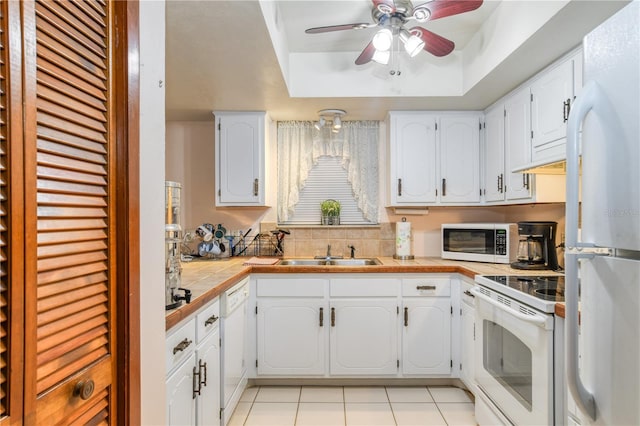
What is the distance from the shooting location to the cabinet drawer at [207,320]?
153 cm

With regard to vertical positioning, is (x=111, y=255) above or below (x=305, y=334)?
above

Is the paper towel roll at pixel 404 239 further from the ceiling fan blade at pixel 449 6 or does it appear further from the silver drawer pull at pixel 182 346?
the silver drawer pull at pixel 182 346

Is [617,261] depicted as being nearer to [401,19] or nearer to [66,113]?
[66,113]

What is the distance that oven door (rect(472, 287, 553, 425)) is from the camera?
57.4 inches

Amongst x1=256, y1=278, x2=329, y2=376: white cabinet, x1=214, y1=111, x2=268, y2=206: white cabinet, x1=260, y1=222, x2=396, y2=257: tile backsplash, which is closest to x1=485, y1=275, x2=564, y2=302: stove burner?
x1=256, y1=278, x2=329, y2=376: white cabinet

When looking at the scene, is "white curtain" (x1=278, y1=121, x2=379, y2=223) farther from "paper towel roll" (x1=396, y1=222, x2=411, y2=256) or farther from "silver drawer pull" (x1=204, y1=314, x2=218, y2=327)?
"silver drawer pull" (x1=204, y1=314, x2=218, y2=327)

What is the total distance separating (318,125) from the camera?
9.89ft

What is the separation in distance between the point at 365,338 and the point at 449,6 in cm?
210

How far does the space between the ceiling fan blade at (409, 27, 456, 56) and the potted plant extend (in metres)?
1.55

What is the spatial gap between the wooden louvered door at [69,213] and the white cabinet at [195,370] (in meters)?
0.57

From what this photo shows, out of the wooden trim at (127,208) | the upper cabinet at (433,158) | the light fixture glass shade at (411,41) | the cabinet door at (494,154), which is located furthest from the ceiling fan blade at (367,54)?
the wooden trim at (127,208)

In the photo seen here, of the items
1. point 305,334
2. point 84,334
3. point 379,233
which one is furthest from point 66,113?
point 379,233

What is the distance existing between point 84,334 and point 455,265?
94.1 inches

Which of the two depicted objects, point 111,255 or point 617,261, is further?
point 617,261
